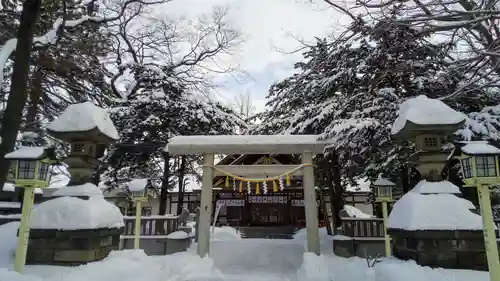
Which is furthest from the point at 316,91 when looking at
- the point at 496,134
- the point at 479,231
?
the point at 479,231

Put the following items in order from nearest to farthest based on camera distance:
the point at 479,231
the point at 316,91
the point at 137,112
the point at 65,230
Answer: the point at 479,231, the point at 65,230, the point at 316,91, the point at 137,112

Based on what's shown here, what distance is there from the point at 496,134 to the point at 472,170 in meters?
4.79

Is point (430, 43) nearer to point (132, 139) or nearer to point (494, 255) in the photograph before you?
point (494, 255)

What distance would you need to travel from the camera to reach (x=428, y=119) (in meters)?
5.50

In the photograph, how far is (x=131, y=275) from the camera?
5543mm

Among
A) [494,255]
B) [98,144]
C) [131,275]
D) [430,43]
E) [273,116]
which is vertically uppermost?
[430,43]

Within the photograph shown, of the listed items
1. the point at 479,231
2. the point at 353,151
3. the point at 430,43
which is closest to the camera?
the point at 479,231

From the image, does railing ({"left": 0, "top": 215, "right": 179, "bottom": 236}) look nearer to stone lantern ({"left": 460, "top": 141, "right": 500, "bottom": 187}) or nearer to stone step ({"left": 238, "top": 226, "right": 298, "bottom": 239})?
stone step ({"left": 238, "top": 226, "right": 298, "bottom": 239})

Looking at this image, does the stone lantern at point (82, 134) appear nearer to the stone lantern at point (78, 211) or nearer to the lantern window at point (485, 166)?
the stone lantern at point (78, 211)

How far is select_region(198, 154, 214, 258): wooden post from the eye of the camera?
7.79 meters

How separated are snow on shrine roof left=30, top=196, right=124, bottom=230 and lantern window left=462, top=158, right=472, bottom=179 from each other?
5.77 m

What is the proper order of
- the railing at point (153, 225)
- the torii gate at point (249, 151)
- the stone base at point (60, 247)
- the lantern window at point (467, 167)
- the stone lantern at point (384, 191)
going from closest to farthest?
the lantern window at point (467, 167), the stone base at point (60, 247), the stone lantern at point (384, 191), the torii gate at point (249, 151), the railing at point (153, 225)

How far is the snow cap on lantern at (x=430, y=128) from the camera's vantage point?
5.46m

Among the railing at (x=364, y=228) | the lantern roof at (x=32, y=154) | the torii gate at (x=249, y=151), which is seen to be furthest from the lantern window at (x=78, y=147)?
the railing at (x=364, y=228)
